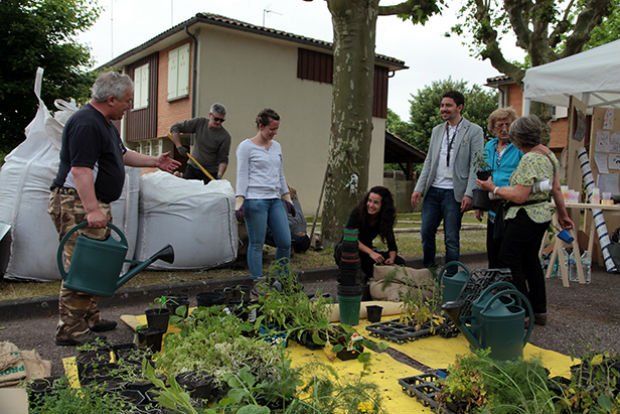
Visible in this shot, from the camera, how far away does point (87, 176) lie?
3.18 metres

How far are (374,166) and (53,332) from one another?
14592 millimetres

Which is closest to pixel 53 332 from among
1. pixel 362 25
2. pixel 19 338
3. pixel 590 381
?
pixel 19 338

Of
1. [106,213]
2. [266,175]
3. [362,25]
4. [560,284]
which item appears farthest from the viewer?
[362,25]

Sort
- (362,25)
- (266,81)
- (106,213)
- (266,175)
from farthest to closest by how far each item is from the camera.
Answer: (266,81) → (362,25) → (266,175) → (106,213)

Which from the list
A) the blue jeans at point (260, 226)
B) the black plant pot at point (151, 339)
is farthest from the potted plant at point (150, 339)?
the blue jeans at point (260, 226)

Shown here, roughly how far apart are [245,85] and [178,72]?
195cm

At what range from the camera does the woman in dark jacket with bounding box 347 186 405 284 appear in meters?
4.61

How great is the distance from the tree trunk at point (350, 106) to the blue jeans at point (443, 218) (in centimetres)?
202

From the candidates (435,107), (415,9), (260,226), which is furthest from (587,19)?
(435,107)

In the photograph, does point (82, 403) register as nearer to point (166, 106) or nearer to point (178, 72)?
point (178, 72)

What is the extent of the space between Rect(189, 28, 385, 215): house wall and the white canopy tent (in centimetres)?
938

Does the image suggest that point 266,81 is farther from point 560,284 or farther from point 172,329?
point 172,329

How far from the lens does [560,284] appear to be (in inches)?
232

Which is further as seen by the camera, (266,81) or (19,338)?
(266,81)
